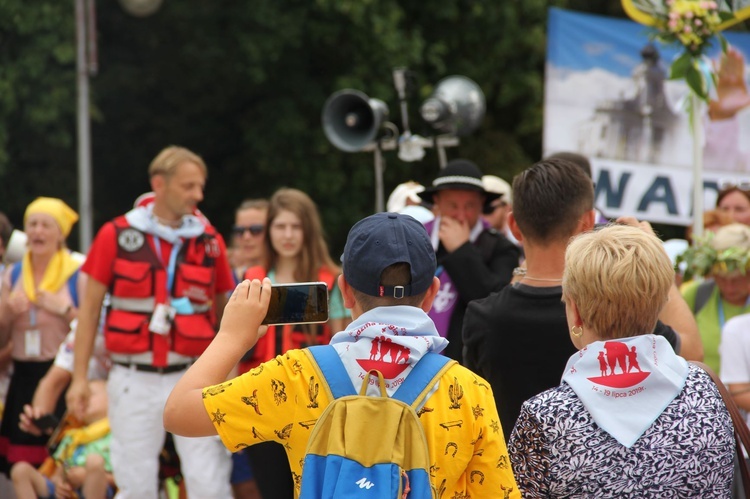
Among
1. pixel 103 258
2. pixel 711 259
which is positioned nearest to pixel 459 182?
pixel 711 259

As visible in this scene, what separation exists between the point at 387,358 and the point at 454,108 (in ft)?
27.0

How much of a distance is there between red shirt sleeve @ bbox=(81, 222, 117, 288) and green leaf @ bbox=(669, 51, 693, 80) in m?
3.32

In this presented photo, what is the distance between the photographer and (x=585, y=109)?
1089 centimetres

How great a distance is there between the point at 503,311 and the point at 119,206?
14.5 m

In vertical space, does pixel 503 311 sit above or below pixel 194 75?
below

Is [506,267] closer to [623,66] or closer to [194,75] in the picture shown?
[623,66]

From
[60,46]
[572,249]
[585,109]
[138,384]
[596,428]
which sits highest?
[60,46]

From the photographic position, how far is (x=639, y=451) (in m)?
2.47

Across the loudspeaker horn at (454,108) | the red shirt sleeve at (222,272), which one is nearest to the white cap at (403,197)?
the red shirt sleeve at (222,272)

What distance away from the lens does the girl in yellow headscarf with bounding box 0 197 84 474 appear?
283 inches

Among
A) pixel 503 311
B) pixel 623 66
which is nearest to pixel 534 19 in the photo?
pixel 623 66

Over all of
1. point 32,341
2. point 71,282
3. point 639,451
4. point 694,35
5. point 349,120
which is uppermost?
point 694,35

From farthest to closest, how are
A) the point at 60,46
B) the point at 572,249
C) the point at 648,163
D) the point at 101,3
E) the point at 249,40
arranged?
1. the point at 101,3
2. the point at 249,40
3. the point at 60,46
4. the point at 648,163
5. the point at 572,249

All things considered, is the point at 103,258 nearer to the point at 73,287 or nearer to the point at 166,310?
the point at 166,310
